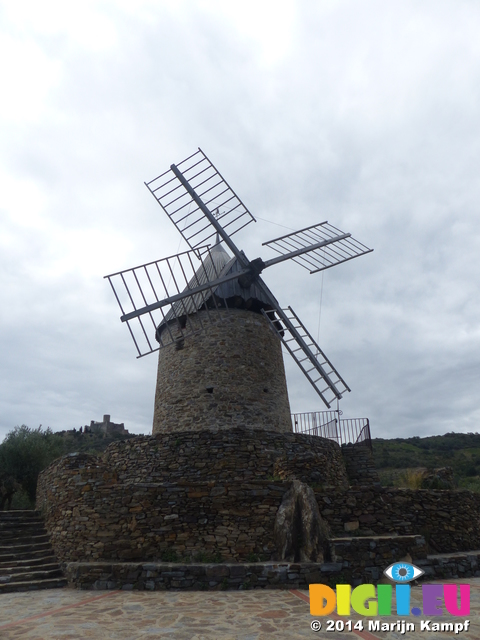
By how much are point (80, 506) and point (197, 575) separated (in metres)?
2.59

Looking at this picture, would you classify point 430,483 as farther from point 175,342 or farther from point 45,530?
point 45,530

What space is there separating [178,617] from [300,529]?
101 inches

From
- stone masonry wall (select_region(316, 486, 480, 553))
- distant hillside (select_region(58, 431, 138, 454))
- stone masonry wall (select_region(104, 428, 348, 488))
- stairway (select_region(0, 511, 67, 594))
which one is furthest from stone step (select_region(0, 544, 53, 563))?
distant hillside (select_region(58, 431, 138, 454))

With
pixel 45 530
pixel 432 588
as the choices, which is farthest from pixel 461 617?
pixel 45 530

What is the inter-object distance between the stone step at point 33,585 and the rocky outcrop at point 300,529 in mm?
3671

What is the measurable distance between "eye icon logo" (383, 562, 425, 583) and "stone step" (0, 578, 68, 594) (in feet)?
17.2

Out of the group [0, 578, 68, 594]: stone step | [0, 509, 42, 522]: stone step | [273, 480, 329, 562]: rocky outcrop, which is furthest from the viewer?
[0, 509, 42, 522]: stone step

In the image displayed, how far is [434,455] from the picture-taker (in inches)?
1051

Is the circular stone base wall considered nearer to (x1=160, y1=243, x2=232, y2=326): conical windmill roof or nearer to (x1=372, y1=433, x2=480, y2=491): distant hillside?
(x1=160, y1=243, x2=232, y2=326): conical windmill roof

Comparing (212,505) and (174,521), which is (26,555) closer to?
(174,521)

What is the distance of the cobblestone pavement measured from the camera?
13.4 feet

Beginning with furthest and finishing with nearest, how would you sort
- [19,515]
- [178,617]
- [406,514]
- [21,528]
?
[19,515]
[21,528]
[406,514]
[178,617]

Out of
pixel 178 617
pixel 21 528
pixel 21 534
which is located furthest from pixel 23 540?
pixel 178 617

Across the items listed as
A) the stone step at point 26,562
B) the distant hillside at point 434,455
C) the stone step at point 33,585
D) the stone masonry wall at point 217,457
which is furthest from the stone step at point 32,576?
the distant hillside at point 434,455
